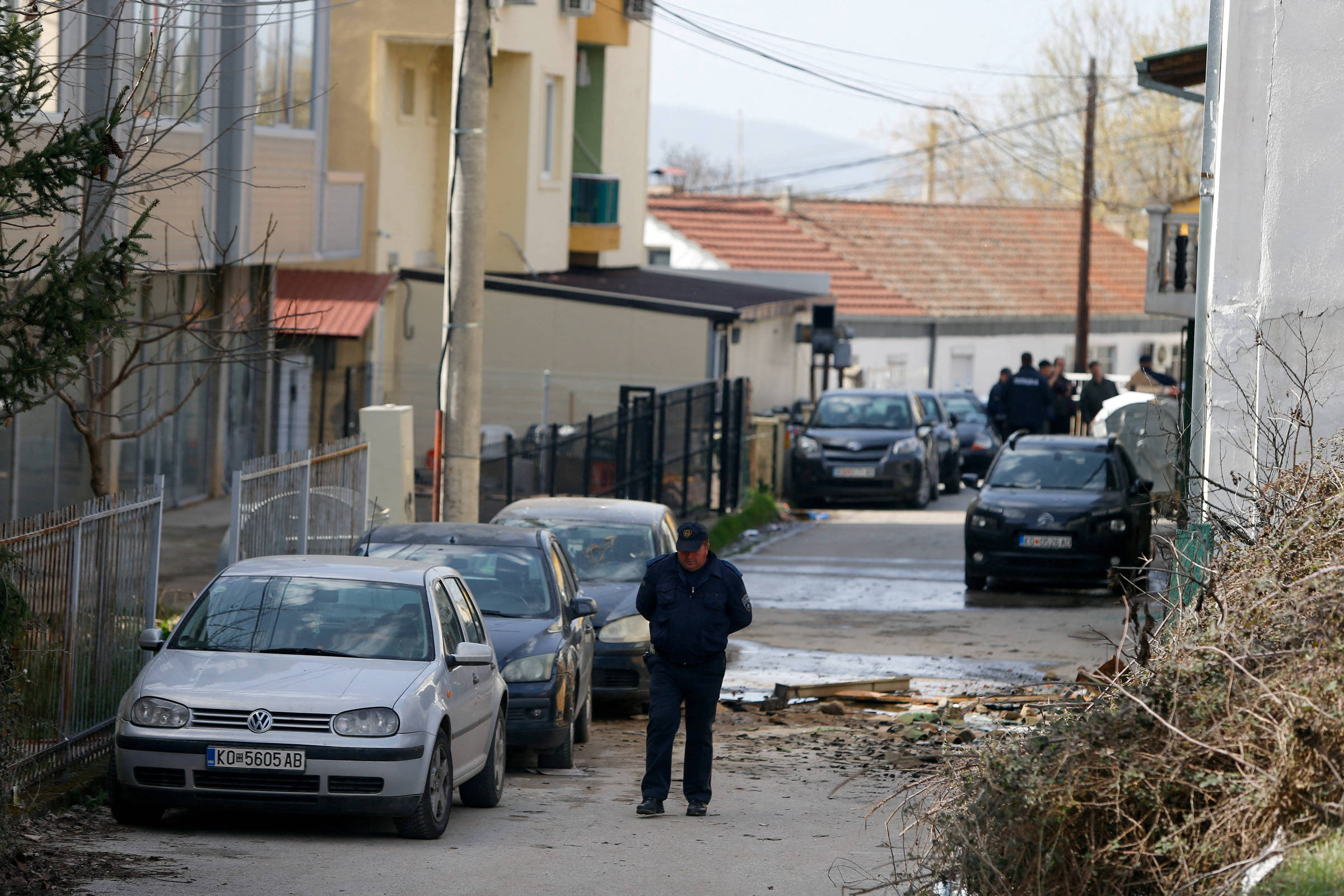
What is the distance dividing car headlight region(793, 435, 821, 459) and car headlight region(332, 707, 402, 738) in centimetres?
2019

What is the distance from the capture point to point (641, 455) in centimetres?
2366

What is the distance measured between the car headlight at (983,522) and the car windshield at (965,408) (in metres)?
16.4

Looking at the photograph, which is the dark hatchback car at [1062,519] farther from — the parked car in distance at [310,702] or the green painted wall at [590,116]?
the green painted wall at [590,116]

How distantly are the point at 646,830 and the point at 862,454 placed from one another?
63.6 ft

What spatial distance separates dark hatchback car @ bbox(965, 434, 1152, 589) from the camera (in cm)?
1928

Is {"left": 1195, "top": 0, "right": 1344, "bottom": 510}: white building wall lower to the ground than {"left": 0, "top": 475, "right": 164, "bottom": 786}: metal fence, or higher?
higher

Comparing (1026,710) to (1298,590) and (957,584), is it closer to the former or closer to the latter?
(1298,590)

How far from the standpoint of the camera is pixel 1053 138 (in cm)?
6638

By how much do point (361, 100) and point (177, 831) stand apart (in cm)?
1822

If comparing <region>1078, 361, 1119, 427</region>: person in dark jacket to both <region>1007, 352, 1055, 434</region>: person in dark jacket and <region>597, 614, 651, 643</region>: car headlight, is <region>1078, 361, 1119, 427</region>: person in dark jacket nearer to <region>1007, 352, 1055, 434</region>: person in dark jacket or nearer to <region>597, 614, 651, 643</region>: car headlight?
<region>1007, 352, 1055, 434</region>: person in dark jacket

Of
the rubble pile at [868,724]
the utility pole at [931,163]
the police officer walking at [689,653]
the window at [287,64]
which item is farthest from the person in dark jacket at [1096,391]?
the utility pole at [931,163]

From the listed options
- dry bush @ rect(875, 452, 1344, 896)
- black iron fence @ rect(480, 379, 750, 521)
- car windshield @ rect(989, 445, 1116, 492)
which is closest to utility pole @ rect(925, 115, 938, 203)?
black iron fence @ rect(480, 379, 750, 521)

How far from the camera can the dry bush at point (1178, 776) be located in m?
5.89

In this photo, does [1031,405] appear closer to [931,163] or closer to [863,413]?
[863,413]
